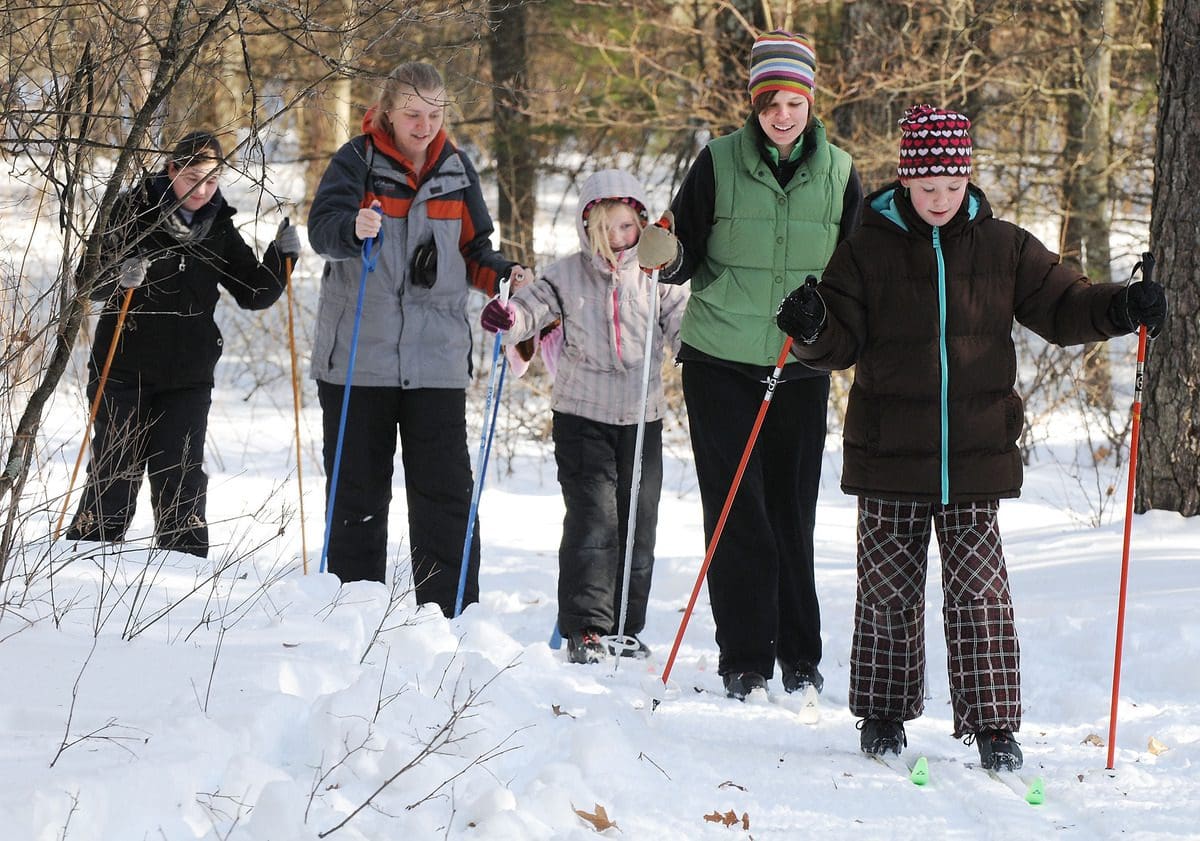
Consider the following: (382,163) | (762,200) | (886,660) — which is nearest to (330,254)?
(382,163)

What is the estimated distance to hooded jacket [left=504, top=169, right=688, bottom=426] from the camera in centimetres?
552

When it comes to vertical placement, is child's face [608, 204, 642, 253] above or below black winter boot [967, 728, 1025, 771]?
above

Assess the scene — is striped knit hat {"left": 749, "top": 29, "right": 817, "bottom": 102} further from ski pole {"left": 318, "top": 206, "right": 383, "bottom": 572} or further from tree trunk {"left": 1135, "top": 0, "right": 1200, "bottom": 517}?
tree trunk {"left": 1135, "top": 0, "right": 1200, "bottom": 517}

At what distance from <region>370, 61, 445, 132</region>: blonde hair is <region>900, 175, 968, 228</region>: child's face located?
5.95 ft

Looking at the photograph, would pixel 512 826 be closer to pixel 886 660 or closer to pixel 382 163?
pixel 886 660

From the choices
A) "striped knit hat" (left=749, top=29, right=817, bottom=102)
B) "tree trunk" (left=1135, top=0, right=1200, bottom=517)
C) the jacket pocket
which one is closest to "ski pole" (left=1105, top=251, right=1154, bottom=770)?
the jacket pocket

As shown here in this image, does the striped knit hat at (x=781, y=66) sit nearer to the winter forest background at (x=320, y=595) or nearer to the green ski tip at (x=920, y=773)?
the winter forest background at (x=320, y=595)

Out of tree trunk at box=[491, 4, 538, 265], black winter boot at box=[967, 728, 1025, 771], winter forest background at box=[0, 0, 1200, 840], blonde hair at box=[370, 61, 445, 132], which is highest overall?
tree trunk at box=[491, 4, 538, 265]

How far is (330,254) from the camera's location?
5.43m

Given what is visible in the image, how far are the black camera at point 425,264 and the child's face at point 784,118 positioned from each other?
1444 millimetres

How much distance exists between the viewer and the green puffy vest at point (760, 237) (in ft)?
16.0

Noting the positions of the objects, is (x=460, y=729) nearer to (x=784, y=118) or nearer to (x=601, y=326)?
(x=601, y=326)

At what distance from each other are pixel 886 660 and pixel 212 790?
7.01 feet

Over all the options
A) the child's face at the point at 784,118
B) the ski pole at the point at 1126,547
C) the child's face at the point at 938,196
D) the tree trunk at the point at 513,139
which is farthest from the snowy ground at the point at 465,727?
the tree trunk at the point at 513,139
